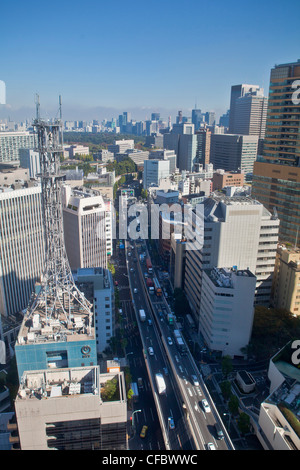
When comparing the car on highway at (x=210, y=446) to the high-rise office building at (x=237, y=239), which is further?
the high-rise office building at (x=237, y=239)

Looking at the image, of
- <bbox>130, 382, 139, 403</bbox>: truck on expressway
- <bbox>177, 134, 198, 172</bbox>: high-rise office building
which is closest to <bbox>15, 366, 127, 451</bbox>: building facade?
<bbox>130, 382, 139, 403</bbox>: truck on expressway

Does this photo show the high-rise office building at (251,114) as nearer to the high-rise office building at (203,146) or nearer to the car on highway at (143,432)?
the high-rise office building at (203,146)

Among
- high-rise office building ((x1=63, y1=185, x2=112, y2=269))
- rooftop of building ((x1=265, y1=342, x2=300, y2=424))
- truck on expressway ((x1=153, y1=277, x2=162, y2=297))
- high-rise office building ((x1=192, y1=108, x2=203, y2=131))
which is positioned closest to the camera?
rooftop of building ((x1=265, y1=342, x2=300, y2=424))

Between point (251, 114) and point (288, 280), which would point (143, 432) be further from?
point (251, 114)

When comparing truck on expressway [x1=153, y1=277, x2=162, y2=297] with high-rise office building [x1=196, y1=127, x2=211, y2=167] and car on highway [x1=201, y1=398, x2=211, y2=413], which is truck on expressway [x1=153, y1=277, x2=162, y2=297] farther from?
high-rise office building [x1=196, y1=127, x2=211, y2=167]

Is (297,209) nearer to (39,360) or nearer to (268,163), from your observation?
(268,163)

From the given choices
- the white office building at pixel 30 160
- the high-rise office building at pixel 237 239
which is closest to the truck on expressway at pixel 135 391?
the high-rise office building at pixel 237 239
